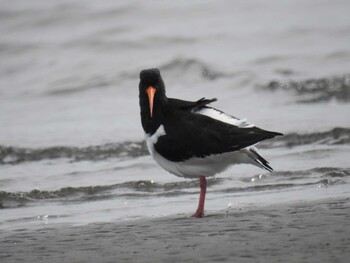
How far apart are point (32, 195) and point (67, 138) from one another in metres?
3.43

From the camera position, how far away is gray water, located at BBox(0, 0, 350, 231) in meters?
8.49

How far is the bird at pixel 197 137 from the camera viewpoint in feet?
23.7

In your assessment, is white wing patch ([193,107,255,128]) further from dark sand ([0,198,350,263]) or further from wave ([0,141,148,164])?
wave ([0,141,148,164])

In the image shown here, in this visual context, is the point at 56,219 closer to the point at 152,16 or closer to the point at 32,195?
the point at 32,195

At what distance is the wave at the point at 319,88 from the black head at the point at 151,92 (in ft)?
20.3

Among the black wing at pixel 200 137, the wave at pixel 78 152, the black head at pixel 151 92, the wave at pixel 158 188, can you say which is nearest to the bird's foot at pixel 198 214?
the black wing at pixel 200 137

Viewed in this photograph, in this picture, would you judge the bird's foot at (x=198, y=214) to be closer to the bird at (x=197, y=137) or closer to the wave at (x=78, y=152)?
the bird at (x=197, y=137)

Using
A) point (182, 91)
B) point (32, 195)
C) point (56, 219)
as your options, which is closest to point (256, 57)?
point (182, 91)

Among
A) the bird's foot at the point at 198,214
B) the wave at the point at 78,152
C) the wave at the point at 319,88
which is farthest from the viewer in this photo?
the wave at the point at 319,88

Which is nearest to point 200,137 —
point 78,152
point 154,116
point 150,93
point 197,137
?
point 197,137

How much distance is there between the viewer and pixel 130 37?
19656 millimetres

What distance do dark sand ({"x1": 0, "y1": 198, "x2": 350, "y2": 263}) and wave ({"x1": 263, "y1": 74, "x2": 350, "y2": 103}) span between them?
22.4ft

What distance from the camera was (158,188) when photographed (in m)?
8.98

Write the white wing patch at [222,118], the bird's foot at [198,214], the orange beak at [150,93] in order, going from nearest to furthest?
the bird's foot at [198,214] < the white wing patch at [222,118] < the orange beak at [150,93]
